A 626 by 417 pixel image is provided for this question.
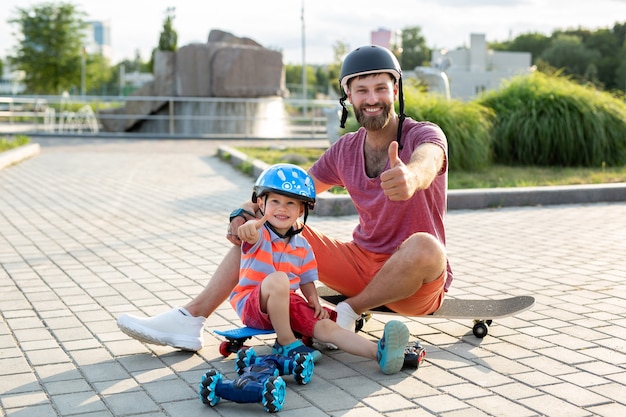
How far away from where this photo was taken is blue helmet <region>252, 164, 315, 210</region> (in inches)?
147

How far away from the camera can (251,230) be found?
3.68 metres

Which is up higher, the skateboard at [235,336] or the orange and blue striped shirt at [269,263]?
the orange and blue striped shirt at [269,263]

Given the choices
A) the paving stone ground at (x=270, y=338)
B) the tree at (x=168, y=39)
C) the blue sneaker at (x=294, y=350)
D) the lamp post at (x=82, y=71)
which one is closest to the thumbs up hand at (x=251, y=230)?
the blue sneaker at (x=294, y=350)

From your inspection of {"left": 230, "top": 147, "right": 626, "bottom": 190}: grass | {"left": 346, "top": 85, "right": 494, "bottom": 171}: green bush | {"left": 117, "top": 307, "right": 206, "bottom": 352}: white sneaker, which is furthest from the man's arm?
{"left": 346, "top": 85, "right": 494, "bottom": 171}: green bush

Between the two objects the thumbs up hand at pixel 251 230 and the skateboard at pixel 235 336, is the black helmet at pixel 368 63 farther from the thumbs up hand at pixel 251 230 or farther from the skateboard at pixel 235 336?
the skateboard at pixel 235 336

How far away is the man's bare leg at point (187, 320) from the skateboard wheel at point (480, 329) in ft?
4.05

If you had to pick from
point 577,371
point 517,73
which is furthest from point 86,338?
point 517,73

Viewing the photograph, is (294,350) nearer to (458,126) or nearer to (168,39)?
(458,126)

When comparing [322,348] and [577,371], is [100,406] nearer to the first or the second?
[322,348]

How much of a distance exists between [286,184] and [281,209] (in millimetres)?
116

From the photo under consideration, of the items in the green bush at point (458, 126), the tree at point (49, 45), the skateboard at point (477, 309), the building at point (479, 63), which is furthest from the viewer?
the building at point (479, 63)

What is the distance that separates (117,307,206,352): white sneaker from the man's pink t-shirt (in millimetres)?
915

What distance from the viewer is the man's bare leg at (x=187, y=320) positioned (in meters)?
3.87

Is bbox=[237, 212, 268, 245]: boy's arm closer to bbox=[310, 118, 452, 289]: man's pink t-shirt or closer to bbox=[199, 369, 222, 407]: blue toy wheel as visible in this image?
bbox=[310, 118, 452, 289]: man's pink t-shirt
